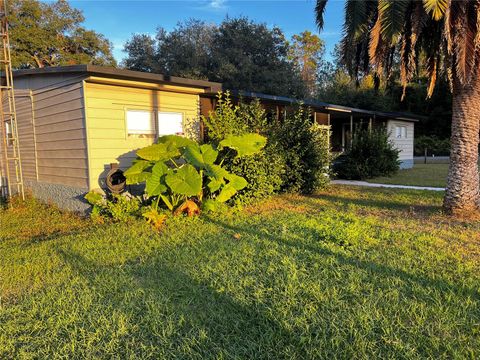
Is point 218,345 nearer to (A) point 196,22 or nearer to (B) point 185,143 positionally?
(B) point 185,143

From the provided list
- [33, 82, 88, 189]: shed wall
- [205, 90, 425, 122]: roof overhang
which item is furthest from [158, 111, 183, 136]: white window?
[33, 82, 88, 189]: shed wall

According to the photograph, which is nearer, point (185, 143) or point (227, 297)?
point (227, 297)

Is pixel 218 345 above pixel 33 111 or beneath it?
beneath

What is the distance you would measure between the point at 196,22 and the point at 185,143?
22628 millimetres

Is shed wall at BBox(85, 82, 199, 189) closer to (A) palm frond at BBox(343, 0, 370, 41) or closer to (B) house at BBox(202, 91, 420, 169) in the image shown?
(A) palm frond at BBox(343, 0, 370, 41)

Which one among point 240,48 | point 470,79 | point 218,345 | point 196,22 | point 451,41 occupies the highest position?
point 196,22

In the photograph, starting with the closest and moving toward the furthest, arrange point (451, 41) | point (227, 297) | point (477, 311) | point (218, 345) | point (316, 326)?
point (218, 345) → point (316, 326) → point (477, 311) → point (227, 297) → point (451, 41)

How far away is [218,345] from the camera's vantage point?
2.52 m

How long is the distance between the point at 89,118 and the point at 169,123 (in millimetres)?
1999

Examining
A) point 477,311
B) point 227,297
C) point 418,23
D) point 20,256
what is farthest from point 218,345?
point 418,23

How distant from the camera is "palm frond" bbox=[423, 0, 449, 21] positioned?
5.00 meters

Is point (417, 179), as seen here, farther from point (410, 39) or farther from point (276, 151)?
point (410, 39)

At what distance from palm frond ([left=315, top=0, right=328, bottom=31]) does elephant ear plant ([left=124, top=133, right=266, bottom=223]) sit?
2786mm

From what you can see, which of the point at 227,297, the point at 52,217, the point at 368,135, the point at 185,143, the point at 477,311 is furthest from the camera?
the point at 368,135
